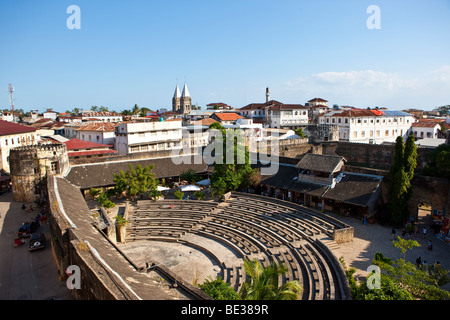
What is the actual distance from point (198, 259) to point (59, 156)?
19.2 meters

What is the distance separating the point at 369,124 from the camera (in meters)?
61.1

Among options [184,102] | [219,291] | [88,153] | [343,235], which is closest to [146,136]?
[88,153]

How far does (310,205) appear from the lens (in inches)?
1099

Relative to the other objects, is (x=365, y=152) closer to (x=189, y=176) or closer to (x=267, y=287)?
(x=189, y=176)

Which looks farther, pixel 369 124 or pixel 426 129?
pixel 426 129

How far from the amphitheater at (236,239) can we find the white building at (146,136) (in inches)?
777

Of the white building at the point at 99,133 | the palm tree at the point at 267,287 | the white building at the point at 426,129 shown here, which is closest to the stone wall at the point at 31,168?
the white building at the point at 99,133

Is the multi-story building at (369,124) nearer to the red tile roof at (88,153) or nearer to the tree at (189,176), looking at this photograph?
the tree at (189,176)

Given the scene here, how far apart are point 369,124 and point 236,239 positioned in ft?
164

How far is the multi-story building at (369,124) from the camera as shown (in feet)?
196

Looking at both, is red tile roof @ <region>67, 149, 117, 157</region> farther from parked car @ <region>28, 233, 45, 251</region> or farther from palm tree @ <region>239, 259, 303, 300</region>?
palm tree @ <region>239, 259, 303, 300</region>

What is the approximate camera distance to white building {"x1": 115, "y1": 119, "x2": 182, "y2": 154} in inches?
1812

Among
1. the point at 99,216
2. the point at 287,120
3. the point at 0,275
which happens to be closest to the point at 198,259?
the point at 99,216
